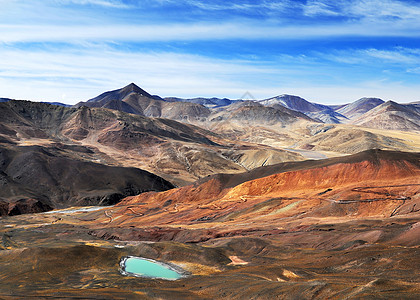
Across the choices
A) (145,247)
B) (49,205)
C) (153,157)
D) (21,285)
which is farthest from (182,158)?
(21,285)

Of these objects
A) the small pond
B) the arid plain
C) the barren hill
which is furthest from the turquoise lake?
the barren hill

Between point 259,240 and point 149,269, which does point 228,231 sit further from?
point 149,269

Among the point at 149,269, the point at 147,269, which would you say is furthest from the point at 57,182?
the point at 149,269

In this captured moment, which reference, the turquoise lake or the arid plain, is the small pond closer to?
the turquoise lake

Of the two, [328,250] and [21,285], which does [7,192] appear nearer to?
[21,285]

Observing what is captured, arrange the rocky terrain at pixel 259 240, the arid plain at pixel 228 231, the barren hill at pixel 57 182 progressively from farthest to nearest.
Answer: the barren hill at pixel 57 182
the arid plain at pixel 228 231
the rocky terrain at pixel 259 240

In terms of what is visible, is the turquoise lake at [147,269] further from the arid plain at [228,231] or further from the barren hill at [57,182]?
the barren hill at [57,182]

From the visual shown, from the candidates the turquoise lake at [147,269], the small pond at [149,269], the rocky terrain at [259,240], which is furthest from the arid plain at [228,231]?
the turquoise lake at [147,269]
